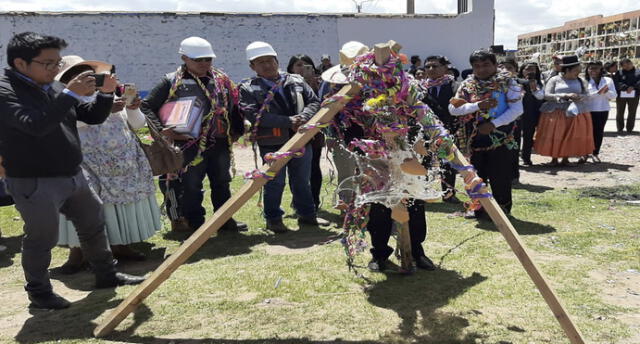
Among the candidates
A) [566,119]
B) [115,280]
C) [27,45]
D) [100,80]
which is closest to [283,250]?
[115,280]

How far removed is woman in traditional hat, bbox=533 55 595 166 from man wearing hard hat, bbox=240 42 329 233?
5.15m

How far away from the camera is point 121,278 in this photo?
4.07 meters

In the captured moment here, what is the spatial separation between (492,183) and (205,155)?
10.4 feet

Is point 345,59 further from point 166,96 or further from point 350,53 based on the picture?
point 166,96

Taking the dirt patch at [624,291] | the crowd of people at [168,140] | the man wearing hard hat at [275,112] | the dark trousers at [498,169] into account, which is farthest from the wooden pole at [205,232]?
the dark trousers at [498,169]

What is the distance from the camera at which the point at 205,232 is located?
310 centimetres

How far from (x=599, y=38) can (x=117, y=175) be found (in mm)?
35209

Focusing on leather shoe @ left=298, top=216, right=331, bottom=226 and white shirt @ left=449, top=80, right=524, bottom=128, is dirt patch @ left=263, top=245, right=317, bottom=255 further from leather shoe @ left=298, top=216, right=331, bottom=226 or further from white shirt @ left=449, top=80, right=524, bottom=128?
white shirt @ left=449, top=80, right=524, bottom=128

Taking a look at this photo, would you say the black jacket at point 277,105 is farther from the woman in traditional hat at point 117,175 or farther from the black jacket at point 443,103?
the black jacket at point 443,103

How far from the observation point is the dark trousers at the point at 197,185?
17.7 ft

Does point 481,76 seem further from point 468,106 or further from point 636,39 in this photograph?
point 636,39

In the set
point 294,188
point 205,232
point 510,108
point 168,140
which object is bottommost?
point 294,188

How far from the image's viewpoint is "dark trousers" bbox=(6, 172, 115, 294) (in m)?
3.36

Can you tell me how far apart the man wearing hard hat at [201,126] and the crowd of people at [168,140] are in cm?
1
